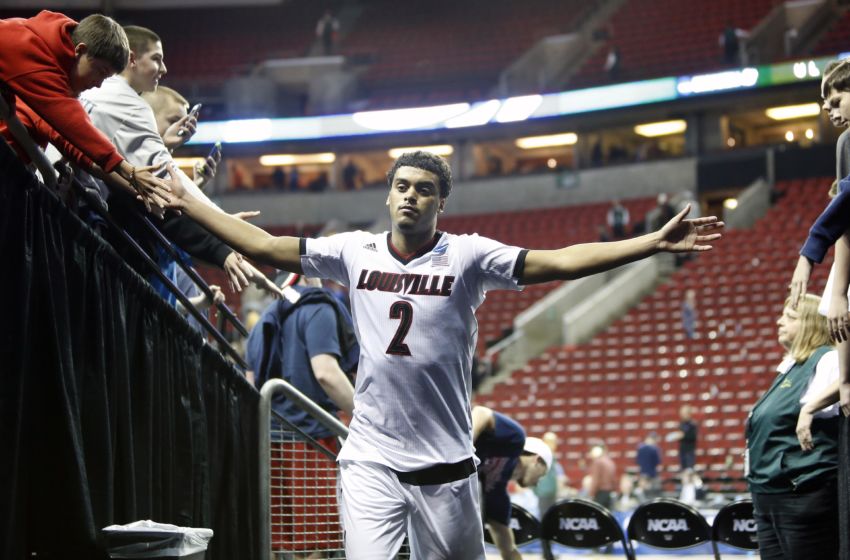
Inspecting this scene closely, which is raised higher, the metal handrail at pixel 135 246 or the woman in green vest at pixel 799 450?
→ the metal handrail at pixel 135 246

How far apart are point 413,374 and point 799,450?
213cm

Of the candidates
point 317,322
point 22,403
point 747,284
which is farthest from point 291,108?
point 22,403

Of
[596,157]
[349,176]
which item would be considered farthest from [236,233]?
[349,176]

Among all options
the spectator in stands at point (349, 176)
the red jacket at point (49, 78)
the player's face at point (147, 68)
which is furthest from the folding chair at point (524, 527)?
the spectator in stands at point (349, 176)

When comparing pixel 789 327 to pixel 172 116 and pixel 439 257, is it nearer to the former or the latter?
pixel 439 257

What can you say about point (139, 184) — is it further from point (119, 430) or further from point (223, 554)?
point (223, 554)

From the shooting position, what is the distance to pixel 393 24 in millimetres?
37656

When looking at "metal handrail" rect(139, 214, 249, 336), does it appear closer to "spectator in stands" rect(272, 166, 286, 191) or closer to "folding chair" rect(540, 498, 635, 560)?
"folding chair" rect(540, 498, 635, 560)

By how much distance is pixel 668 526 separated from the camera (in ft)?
25.7

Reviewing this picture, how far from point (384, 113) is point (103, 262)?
2793 cm

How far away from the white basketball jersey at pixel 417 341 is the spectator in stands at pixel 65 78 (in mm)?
819

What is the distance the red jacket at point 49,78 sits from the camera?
126 inches

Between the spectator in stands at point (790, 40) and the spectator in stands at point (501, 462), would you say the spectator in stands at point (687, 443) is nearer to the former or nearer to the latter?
the spectator in stands at point (501, 462)

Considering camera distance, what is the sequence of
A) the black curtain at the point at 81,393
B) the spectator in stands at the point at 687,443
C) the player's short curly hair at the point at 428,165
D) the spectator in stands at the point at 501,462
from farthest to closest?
1. the spectator in stands at the point at 687,443
2. the spectator in stands at the point at 501,462
3. the player's short curly hair at the point at 428,165
4. the black curtain at the point at 81,393
